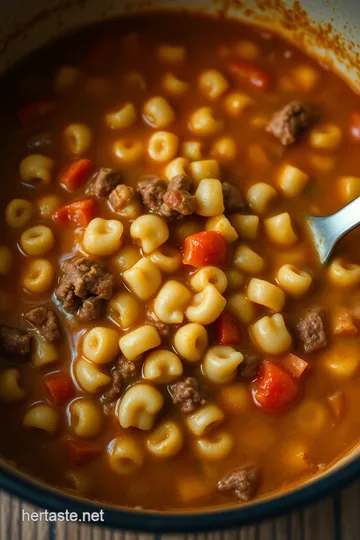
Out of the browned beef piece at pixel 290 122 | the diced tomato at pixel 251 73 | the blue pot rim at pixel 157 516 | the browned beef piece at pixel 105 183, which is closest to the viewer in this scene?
the blue pot rim at pixel 157 516

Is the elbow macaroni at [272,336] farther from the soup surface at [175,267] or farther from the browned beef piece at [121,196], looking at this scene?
the browned beef piece at [121,196]

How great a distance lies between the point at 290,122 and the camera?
3.67 meters

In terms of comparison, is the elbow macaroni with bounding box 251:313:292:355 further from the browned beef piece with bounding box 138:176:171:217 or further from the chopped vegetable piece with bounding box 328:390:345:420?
the browned beef piece with bounding box 138:176:171:217

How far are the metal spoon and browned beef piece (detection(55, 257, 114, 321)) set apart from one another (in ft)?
3.21

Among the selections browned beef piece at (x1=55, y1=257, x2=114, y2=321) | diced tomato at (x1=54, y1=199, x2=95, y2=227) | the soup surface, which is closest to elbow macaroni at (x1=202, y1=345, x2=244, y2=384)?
the soup surface

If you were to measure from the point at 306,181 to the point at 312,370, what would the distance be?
0.92 meters

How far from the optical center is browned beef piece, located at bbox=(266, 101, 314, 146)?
367 cm

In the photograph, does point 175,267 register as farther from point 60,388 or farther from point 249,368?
point 60,388

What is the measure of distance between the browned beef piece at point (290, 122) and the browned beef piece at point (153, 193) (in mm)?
644

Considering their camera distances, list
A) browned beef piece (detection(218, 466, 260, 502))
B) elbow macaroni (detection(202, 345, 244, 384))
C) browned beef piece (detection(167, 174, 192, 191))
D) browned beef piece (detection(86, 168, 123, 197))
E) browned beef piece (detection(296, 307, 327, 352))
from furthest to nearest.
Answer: browned beef piece (detection(86, 168, 123, 197)), browned beef piece (detection(167, 174, 192, 191)), browned beef piece (detection(296, 307, 327, 352)), elbow macaroni (detection(202, 345, 244, 384)), browned beef piece (detection(218, 466, 260, 502))

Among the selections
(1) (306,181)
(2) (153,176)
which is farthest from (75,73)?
(1) (306,181)

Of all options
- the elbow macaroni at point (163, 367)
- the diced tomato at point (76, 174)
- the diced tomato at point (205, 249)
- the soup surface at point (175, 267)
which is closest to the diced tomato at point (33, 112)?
the soup surface at point (175, 267)

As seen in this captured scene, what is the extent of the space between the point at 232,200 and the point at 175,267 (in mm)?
429

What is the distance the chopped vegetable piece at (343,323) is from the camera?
11.0 feet
